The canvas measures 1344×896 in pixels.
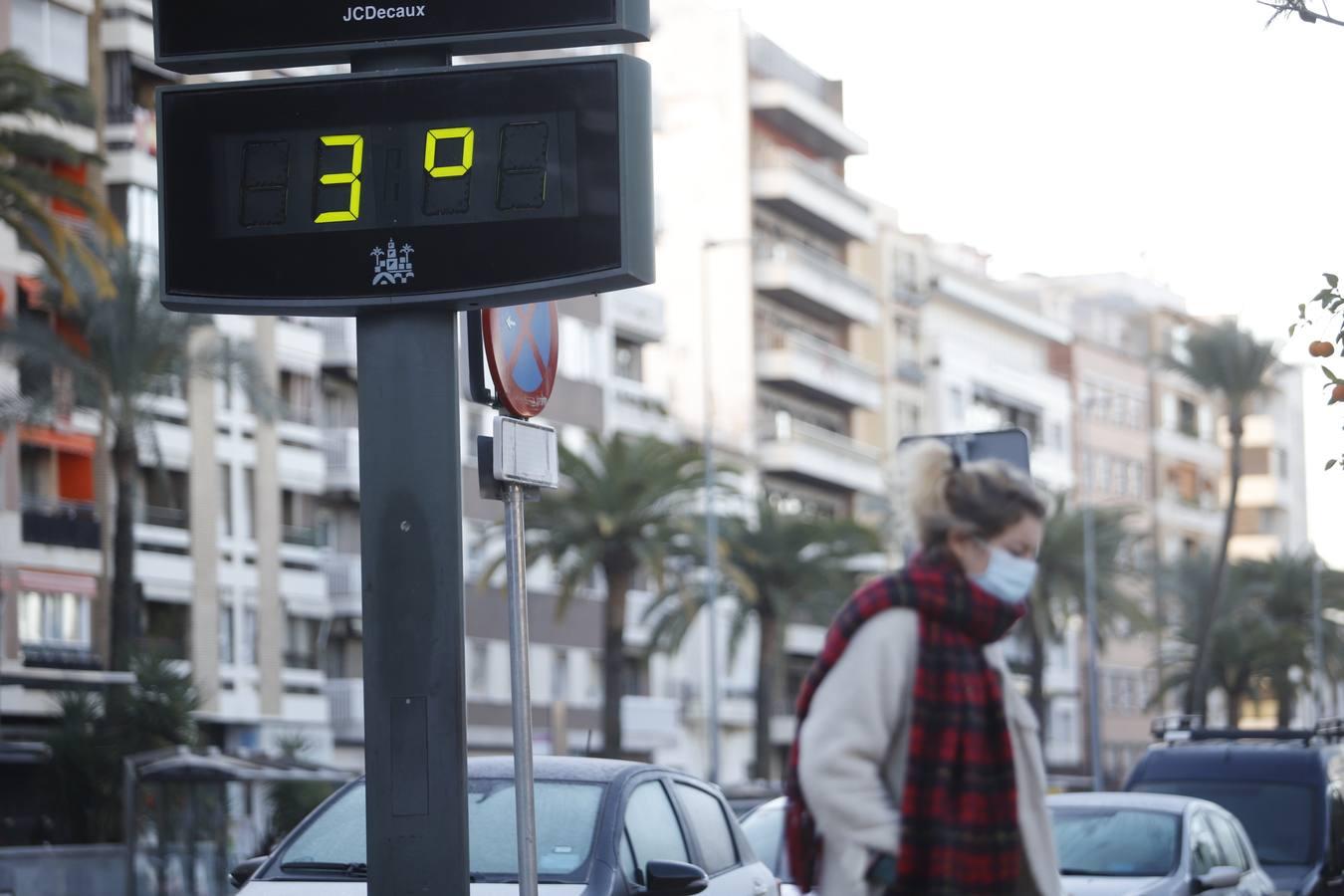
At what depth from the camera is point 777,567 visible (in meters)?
60.7

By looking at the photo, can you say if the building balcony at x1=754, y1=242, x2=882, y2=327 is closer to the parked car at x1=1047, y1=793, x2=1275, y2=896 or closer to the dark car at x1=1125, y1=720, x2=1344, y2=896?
the dark car at x1=1125, y1=720, x2=1344, y2=896

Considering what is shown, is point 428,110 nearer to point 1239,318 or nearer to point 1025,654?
point 1239,318

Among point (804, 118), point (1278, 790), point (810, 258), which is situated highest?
point (804, 118)

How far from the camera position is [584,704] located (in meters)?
71.2

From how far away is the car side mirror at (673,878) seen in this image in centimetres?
1100

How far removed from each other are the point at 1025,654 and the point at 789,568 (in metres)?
32.2

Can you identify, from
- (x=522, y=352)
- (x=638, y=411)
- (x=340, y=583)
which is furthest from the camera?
(x=638, y=411)

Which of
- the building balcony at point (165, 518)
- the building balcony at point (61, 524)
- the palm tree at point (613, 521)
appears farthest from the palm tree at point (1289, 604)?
the building balcony at point (61, 524)

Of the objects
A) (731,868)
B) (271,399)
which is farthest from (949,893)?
(271,399)

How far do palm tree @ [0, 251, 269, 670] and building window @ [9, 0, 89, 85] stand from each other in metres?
8.87

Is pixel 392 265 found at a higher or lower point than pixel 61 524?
lower

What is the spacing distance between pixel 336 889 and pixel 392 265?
343cm

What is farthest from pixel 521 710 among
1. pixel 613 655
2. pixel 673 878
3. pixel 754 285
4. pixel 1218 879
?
pixel 754 285

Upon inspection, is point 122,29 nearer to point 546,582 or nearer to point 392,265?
point 546,582
